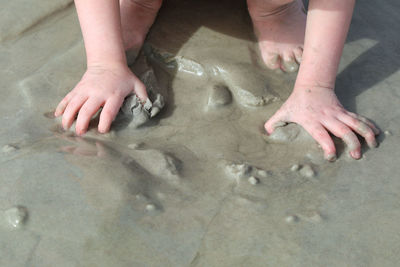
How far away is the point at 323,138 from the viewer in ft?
4.99

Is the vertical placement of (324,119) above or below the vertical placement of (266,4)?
below

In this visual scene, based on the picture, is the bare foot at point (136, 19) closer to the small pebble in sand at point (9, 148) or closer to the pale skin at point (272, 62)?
the pale skin at point (272, 62)

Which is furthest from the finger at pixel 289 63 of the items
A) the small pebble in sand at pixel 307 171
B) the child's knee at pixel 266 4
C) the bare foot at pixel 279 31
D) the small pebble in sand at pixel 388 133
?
the small pebble in sand at pixel 307 171

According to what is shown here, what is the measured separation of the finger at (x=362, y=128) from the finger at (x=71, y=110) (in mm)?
852

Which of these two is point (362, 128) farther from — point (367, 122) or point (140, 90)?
point (140, 90)

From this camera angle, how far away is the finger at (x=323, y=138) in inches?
58.4

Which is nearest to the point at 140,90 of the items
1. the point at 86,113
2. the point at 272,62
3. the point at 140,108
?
the point at 140,108

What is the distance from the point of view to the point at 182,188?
4.35 ft

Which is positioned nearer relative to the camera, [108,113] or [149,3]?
[108,113]

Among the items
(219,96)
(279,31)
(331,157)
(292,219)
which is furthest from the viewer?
(279,31)

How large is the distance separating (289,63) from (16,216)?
117 cm

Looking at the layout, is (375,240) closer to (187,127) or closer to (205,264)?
(205,264)

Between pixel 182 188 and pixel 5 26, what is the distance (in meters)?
1.16

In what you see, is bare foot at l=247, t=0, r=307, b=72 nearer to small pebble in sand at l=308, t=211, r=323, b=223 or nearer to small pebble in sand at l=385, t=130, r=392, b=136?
small pebble in sand at l=385, t=130, r=392, b=136
